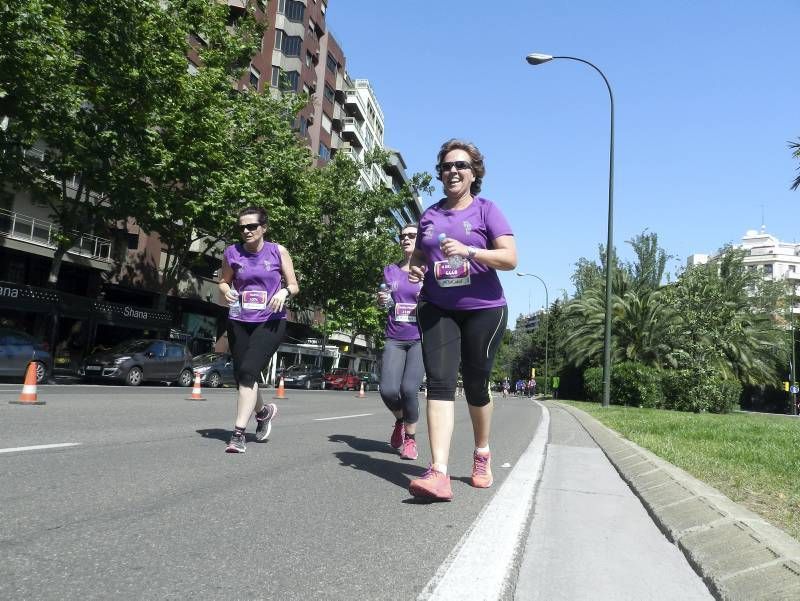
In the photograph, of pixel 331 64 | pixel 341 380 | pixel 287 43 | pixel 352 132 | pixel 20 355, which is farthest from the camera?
pixel 352 132

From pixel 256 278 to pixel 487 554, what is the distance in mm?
3471

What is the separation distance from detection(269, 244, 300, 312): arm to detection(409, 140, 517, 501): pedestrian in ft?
5.19

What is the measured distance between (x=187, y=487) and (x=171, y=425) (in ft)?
12.7

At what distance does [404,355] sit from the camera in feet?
19.5

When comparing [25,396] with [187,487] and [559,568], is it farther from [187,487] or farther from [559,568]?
[559,568]

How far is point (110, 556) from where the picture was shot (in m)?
2.45

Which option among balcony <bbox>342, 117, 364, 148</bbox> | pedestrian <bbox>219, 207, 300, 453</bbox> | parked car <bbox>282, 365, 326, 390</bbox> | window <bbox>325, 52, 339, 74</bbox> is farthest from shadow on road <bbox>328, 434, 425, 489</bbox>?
balcony <bbox>342, 117, 364, 148</bbox>

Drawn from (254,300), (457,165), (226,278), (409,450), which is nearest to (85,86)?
(226,278)

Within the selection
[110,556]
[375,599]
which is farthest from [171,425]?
[375,599]

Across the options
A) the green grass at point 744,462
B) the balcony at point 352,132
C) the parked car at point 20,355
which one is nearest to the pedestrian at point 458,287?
the green grass at point 744,462

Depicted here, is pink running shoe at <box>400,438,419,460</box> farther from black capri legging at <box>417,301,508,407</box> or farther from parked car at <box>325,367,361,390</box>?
parked car at <box>325,367,361,390</box>

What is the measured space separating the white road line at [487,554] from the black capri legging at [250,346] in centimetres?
223

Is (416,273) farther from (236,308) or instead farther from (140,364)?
(140,364)

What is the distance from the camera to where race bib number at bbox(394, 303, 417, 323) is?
5.95 m
